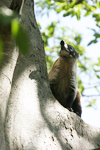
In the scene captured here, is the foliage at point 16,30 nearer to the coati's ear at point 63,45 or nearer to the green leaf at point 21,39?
the green leaf at point 21,39

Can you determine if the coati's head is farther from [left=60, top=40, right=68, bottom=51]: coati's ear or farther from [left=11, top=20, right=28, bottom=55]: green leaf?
[left=11, top=20, right=28, bottom=55]: green leaf

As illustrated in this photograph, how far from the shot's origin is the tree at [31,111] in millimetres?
2287

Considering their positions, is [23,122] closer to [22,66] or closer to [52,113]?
[52,113]

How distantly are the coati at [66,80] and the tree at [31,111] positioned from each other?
4.83ft

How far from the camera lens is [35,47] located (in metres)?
3.50

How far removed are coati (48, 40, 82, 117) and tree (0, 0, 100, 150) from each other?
4.83 ft

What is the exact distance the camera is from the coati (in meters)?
4.92

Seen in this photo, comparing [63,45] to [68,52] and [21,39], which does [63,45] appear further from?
[21,39]

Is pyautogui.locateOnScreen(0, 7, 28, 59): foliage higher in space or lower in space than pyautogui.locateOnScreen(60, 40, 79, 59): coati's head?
lower

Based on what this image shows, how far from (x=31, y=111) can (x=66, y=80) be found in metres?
2.60

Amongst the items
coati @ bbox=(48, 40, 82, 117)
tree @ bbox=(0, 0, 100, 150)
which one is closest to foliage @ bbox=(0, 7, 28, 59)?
tree @ bbox=(0, 0, 100, 150)

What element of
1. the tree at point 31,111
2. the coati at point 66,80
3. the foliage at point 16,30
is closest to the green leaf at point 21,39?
the foliage at point 16,30

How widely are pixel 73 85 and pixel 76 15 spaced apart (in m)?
2.55

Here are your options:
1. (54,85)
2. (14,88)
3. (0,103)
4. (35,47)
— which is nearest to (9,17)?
(0,103)
